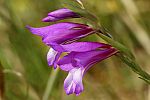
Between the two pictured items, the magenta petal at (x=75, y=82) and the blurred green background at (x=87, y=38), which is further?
the blurred green background at (x=87, y=38)

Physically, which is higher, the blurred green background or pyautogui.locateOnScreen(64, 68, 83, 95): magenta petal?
the blurred green background

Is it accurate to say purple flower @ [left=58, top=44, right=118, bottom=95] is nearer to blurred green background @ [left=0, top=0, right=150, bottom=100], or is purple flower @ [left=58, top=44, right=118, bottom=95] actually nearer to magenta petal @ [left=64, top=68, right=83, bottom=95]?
magenta petal @ [left=64, top=68, right=83, bottom=95]

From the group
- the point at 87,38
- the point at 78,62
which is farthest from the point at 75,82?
the point at 87,38

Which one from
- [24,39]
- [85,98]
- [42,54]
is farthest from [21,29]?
[85,98]

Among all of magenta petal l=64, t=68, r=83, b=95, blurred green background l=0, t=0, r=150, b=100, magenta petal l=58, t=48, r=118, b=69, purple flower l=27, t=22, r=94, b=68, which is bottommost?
magenta petal l=64, t=68, r=83, b=95

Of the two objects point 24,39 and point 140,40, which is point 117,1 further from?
point 24,39

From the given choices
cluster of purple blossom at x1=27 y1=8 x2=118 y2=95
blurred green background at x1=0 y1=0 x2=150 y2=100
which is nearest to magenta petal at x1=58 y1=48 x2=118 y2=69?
cluster of purple blossom at x1=27 y1=8 x2=118 y2=95

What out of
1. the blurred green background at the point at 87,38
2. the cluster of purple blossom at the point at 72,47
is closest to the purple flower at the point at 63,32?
the cluster of purple blossom at the point at 72,47

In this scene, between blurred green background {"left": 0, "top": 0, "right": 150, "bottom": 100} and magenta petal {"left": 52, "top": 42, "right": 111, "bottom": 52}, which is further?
blurred green background {"left": 0, "top": 0, "right": 150, "bottom": 100}

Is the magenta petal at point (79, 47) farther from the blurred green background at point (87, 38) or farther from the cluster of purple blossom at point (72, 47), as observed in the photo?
the blurred green background at point (87, 38)
